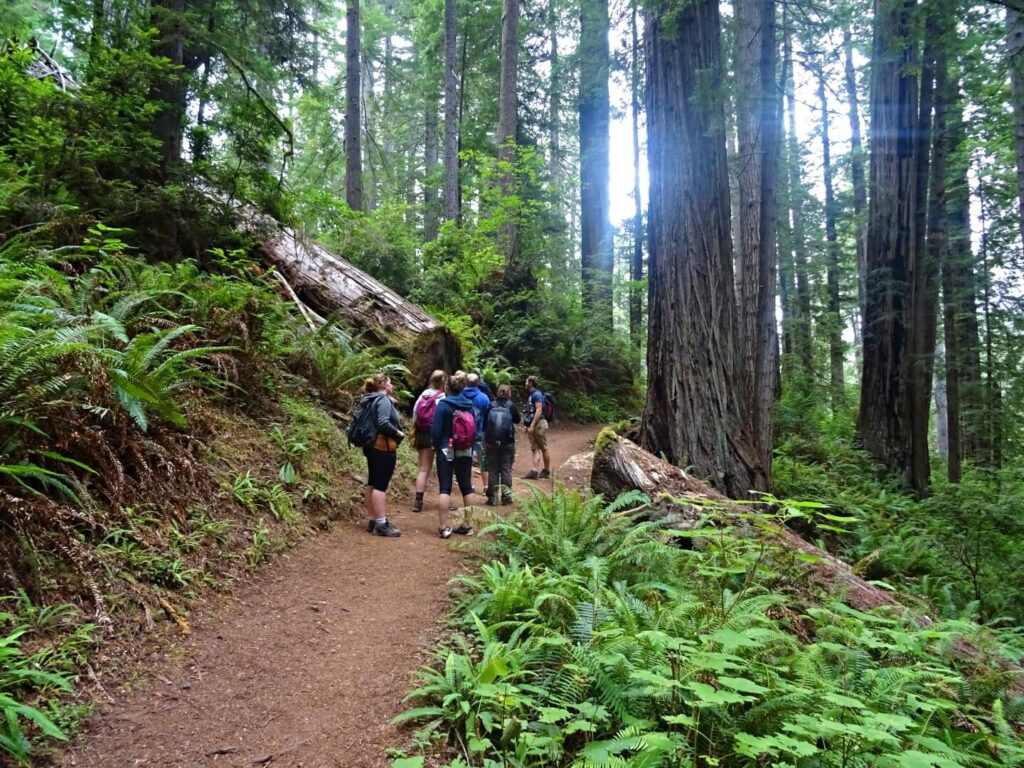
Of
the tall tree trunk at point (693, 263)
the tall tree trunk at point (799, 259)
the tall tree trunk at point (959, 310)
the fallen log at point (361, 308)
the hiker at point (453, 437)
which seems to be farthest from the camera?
the tall tree trunk at point (799, 259)

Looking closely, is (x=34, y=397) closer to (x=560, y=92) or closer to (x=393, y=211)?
(x=393, y=211)

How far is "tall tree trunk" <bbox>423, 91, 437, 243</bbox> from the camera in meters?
20.0

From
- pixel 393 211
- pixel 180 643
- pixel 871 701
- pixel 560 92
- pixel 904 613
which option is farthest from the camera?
pixel 560 92

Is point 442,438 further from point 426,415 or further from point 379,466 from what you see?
point 379,466

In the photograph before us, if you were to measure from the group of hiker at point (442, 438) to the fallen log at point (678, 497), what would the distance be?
1.21m

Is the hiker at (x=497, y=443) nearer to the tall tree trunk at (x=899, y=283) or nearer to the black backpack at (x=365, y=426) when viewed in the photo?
the black backpack at (x=365, y=426)

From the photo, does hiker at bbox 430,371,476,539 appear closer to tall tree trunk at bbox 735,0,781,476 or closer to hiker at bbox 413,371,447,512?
hiker at bbox 413,371,447,512

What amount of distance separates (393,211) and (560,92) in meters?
9.61

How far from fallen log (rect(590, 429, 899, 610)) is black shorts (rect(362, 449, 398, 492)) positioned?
2294mm

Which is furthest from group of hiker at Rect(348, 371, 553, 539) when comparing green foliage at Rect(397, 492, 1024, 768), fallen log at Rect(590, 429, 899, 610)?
green foliage at Rect(397, 492, 1024, 768)

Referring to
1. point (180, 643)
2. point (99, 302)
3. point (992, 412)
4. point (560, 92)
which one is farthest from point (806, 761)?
point (560, 92)

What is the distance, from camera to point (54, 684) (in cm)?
275

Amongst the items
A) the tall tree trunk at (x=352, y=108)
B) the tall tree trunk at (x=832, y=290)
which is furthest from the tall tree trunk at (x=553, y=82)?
the tall tree trunk at (x=832, y=290)

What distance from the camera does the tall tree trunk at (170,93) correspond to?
22.1 ft
